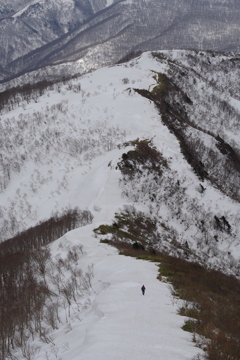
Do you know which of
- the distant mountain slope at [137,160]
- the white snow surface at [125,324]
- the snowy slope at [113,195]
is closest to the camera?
the white snow surface at [125,324]

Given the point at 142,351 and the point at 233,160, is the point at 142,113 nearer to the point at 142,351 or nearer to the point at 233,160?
the point at 233,160

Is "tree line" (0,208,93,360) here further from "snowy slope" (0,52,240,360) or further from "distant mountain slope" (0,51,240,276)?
"distant mountain slope" (0,51,240,276)

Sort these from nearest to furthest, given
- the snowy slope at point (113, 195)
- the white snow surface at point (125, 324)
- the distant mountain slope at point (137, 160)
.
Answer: the white snow surface at point (125, 324) < the snowy slope at point (113, 195) < the distant mountain slope at point (137, 160)

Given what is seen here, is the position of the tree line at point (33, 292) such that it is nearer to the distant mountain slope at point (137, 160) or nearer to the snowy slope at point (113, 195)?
the snowy slope at point (113, 195)

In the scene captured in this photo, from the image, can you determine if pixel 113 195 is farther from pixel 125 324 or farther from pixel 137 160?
pixel 125 324

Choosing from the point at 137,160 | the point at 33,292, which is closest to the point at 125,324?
the point at 33,292

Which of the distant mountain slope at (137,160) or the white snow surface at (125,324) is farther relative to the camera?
the distant mountain slope at (137,160)

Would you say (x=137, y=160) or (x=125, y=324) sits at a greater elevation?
(x=137, y=160)

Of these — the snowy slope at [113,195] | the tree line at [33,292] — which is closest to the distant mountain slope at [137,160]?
the snowy slope at [113,195]

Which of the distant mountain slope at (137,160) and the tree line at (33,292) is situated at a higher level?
the distant mountain slope at (137,160)
